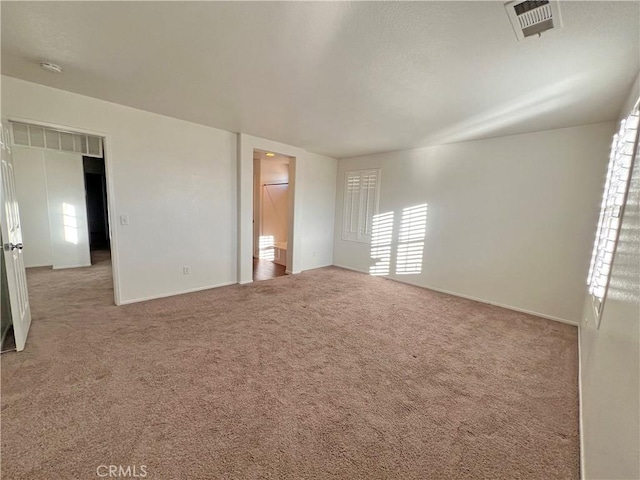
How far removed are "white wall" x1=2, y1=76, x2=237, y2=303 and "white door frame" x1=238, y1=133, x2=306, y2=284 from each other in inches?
5.3

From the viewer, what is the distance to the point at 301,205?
17.1 ft

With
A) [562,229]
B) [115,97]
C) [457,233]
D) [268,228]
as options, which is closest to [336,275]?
[457,233]

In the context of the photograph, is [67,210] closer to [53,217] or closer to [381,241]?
[53,217]

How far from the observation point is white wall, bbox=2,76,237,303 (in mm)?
2799

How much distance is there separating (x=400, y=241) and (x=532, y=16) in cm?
369

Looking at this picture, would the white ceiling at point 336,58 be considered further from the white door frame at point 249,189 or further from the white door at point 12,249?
the white door frame at point 249,189

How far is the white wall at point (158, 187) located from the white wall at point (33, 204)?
326 cm

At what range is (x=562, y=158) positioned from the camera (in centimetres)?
327

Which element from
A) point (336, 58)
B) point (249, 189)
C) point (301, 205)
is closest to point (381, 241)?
point (301, 205)

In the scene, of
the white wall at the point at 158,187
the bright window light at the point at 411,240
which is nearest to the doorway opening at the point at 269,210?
the white wall at the point at 158,187

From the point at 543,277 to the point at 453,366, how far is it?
222cm

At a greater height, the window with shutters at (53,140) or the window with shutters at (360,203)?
the window with shutters at (53,140)

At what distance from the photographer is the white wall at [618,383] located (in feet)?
2.90

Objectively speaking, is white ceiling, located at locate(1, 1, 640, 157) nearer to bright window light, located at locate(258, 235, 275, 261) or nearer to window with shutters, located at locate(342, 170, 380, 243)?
window with shutters, located at locate(342, 170, 380, 243)
